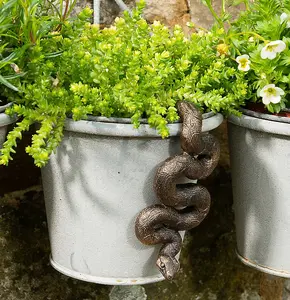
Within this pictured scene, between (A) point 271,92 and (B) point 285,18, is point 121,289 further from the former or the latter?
(B) point 285,18

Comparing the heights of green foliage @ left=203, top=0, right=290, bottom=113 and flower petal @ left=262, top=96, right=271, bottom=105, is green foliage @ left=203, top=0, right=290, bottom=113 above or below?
above

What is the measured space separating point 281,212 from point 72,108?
0.53 metres

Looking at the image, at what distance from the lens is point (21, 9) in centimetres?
107

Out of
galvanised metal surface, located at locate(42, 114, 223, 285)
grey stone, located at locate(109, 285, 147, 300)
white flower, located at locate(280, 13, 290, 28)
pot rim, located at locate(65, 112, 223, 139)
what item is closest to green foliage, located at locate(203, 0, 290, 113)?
white flower, located at locate(280, 13, 290, 28)

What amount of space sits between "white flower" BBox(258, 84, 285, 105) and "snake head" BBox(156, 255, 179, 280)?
381 mm

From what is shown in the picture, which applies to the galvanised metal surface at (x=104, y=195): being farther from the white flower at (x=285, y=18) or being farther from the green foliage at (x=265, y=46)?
the white flower at (x=285, y=18)

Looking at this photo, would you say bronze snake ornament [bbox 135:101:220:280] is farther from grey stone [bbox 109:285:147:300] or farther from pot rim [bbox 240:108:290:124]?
grey stone [bbox 109:285:147:300]

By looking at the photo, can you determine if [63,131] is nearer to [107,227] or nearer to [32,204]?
[107,227]

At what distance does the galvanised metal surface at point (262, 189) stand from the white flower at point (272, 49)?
15 centimetres

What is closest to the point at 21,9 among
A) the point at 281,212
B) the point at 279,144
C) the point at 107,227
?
the point at 107,227

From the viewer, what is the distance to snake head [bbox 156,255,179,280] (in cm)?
111

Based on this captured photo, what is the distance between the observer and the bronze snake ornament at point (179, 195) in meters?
1.06

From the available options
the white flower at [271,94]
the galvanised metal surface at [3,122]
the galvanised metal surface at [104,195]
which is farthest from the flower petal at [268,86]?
the galvanised metal surface at [3,122]

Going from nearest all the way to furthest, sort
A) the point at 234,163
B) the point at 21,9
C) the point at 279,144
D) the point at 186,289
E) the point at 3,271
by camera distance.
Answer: the point at 21,9 < the point at 279,144 < the point at 234,163 < the point at 3,271 < the point at 186,289
